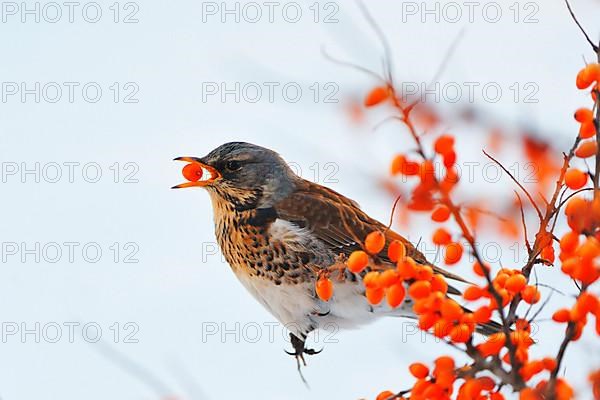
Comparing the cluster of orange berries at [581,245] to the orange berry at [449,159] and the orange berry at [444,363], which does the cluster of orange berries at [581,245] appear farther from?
the orange berry at [444,363]

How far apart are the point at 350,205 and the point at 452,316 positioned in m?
2.64

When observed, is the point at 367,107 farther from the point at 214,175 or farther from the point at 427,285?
the point at 214,175

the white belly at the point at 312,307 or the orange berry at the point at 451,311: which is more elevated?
the orange berry at the point at 451,311

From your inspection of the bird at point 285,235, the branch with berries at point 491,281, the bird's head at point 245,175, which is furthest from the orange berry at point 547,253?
the bird's head at point 245,175

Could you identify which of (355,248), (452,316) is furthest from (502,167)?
(355,248)

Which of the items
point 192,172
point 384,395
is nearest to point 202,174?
point 192,172

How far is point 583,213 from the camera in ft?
4.90

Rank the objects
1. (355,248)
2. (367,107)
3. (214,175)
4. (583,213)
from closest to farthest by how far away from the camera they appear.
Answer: (583,213) → (367,107) → (355,248) → (214,175)

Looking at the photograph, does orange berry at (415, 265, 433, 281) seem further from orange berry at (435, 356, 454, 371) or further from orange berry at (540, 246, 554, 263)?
orange berry at (540, 246, 554, 263)

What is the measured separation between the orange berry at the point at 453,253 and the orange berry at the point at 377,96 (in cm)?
41

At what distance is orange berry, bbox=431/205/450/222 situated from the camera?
1.66m

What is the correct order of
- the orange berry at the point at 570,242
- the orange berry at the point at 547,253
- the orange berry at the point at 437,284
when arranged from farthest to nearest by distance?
the orange berry at the point at 547,253
the orange berry at the point at 437,284
the orange berry at the point at 570,242

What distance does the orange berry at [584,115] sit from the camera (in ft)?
5.49

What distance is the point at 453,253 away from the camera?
1.87 metres
